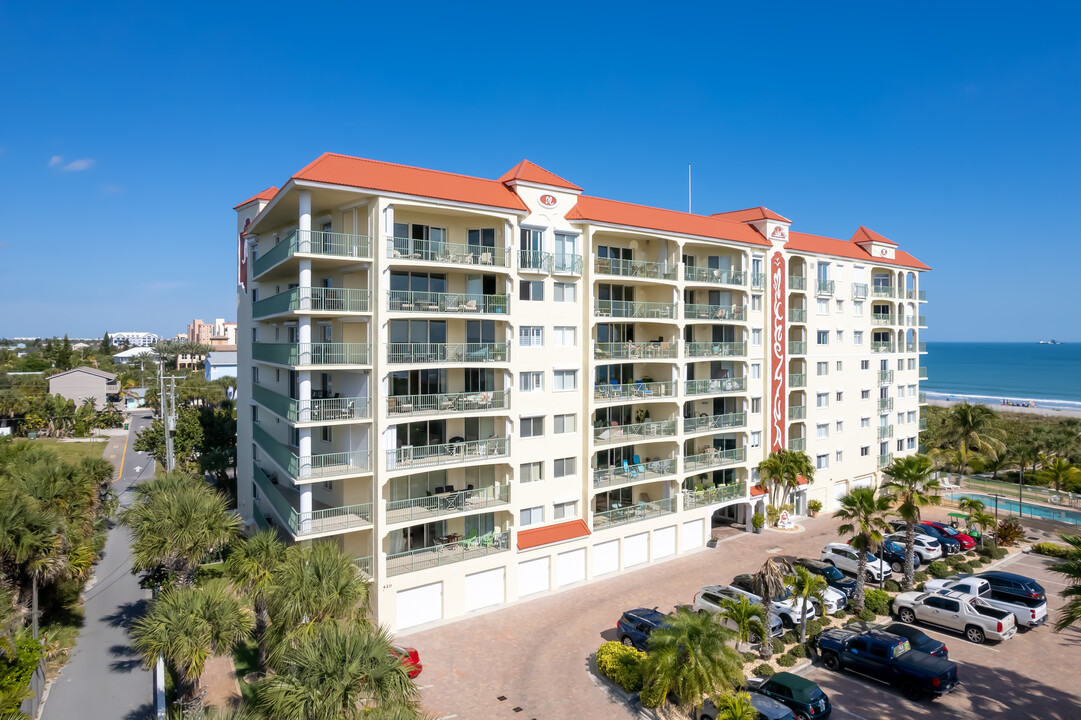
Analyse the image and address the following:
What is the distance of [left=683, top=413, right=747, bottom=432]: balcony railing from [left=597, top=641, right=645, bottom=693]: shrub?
16.3 metres

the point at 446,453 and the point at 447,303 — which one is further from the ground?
the point at 447,303

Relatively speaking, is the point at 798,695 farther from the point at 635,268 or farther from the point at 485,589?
the point at 635,268

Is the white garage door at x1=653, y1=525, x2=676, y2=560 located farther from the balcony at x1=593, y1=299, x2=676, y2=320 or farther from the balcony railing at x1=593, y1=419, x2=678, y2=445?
the balcony at x1=593, y1=299, x2=676, y2=320

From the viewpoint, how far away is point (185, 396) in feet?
318

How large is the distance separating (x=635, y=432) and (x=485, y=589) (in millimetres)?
12670

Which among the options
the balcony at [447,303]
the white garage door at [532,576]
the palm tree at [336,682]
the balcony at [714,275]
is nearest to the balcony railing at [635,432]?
the white garage door at [532,576]

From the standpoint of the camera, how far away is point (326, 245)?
2756 centimetres

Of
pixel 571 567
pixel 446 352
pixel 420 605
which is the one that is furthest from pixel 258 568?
pixel 571 567

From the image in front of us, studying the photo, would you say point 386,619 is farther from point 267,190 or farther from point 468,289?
point 267,190

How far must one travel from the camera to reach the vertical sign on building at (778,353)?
4356 centimetres

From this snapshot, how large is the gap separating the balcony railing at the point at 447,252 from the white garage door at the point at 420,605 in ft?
48.2

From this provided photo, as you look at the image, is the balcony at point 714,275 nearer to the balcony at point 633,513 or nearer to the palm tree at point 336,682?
the balcony at point 633,513

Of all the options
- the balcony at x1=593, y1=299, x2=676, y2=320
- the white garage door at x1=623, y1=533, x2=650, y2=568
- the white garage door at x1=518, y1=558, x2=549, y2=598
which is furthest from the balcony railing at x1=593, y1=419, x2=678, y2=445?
the white garage door at x1=518, y1=558, x2=549, y2=598

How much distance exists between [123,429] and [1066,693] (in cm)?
10993
